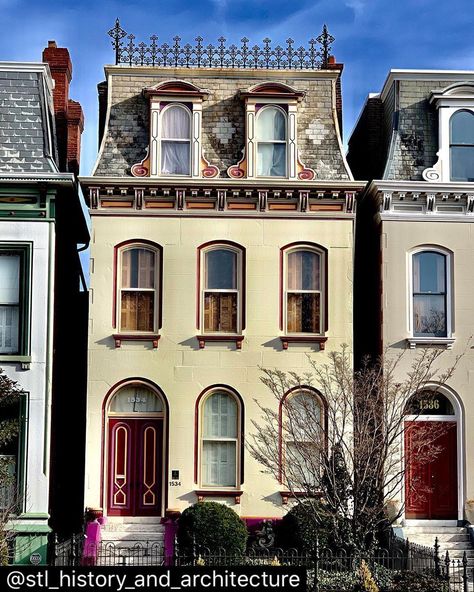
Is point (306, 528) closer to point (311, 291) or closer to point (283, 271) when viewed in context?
point (311, 291)

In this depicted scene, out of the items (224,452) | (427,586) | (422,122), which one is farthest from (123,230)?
(427,586)

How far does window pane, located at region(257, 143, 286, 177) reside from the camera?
29.0 meters

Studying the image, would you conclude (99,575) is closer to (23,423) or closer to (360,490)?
(360,490)

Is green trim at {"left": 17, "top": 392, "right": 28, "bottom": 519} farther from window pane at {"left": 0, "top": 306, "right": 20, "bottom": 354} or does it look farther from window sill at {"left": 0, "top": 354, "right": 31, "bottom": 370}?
window pane at {"left": 0, "top": 306, "right": 20, "bottom": 354}

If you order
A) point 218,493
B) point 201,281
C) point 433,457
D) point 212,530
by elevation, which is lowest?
point 212,530

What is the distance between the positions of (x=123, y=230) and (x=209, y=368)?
12.9ft

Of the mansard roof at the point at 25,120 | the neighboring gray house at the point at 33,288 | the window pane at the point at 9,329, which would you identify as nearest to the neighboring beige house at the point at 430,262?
the neighboring gray house at the point at 33,288

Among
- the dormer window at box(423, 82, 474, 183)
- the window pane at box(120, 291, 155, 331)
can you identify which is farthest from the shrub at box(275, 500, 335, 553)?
the dormer window at box(423, 82, 474, 183)

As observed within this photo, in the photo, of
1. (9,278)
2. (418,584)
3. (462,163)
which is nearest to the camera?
(418,584)

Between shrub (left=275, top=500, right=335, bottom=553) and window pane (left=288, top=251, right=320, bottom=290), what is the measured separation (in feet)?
17.8

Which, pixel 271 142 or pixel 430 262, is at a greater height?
pixel 271 142

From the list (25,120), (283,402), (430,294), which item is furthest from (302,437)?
(25,120)

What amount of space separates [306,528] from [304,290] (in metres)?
6.05

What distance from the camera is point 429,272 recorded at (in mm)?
28891
